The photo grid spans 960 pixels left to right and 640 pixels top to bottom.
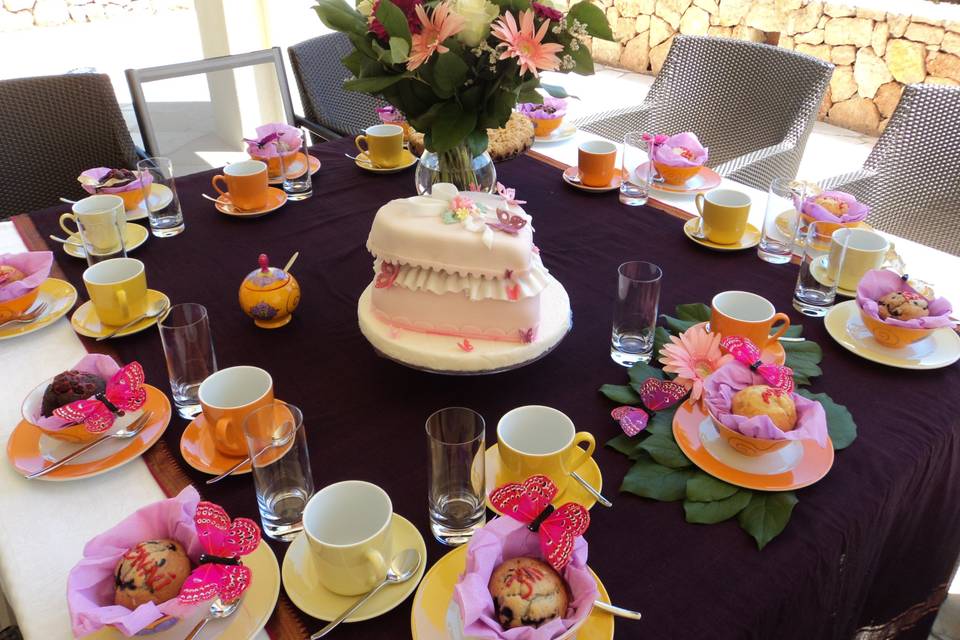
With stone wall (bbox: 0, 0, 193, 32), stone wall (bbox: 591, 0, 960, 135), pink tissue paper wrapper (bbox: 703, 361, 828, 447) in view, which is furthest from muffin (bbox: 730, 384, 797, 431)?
stone wall (bbox: 0, 0, 193, 32)

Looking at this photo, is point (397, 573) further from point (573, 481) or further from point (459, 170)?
point (459, 170)

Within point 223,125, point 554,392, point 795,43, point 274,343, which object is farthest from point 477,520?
point 795,43

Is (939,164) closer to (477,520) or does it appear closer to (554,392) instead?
(554,392)

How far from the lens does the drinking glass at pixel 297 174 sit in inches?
65.4

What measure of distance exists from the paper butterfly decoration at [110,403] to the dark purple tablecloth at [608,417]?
0.24ft

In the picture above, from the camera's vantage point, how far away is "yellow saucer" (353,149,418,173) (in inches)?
69.6

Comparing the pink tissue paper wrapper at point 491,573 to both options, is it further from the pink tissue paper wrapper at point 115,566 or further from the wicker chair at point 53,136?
the wicker chair at point 53,136

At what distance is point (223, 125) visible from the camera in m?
3.92

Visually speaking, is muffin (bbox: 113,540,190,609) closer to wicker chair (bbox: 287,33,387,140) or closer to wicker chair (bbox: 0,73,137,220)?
wicker chair (bbox: 0,73,137,220)

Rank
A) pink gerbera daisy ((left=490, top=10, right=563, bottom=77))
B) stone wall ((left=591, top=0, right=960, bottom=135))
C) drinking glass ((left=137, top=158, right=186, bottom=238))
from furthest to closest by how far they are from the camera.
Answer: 1. stone wall ((left=591, top=0, right=960, bottom=135))
2. drinking glass ((left=137, top=158, right=186, bottom=238))
3. pink gerbera daisy ((left=490, top=10, right=563, bottom=77))

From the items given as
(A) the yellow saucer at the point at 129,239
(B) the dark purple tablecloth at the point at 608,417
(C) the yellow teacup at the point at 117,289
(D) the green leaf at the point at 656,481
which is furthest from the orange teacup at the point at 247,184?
(D) the green leaf at the point at 656,481

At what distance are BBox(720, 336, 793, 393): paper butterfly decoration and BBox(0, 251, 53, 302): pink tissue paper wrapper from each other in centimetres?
105

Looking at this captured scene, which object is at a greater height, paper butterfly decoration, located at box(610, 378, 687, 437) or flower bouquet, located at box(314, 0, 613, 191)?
flower bouquet, located at box(314, 0, 613, 191)

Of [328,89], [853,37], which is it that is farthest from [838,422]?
[853,37]
